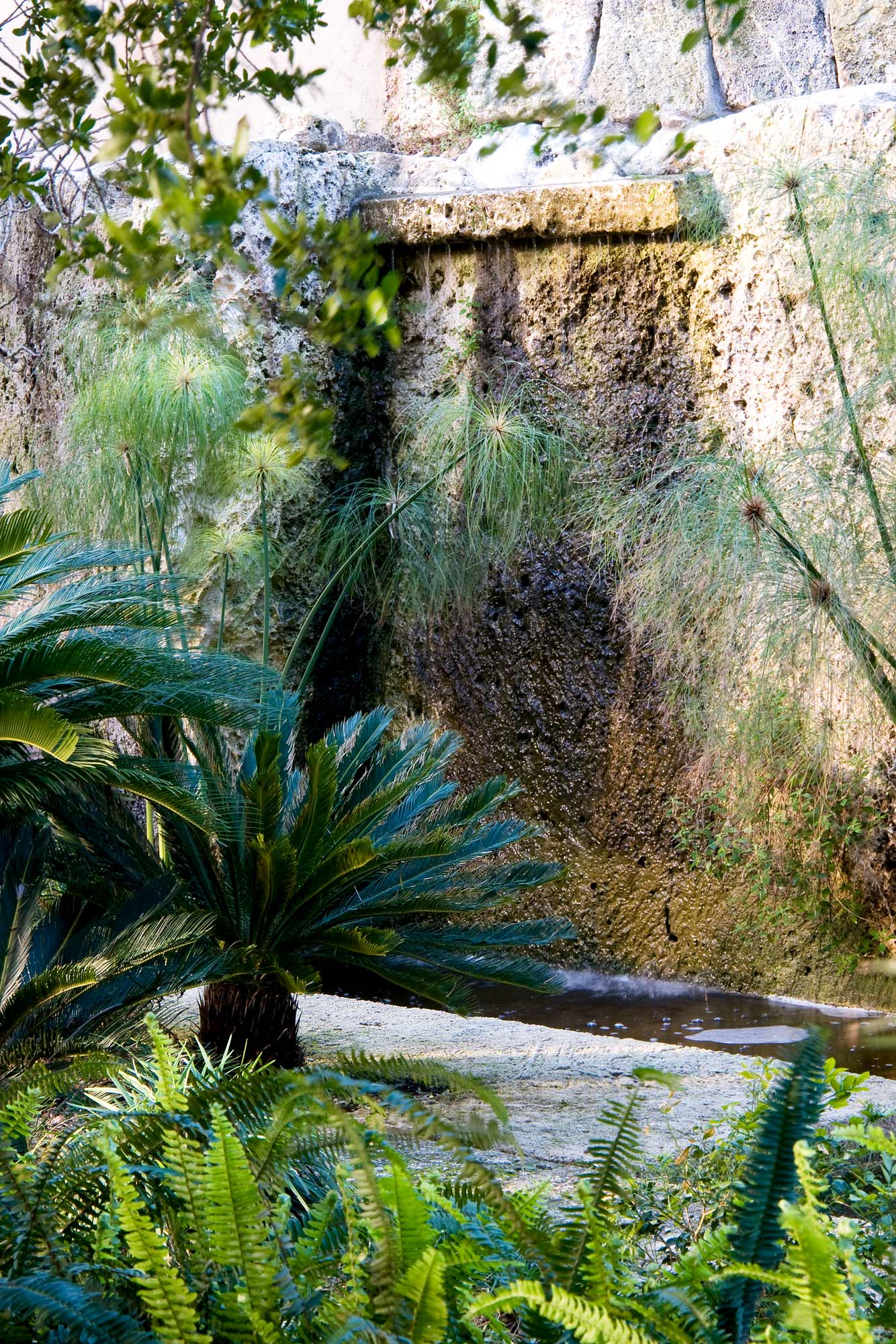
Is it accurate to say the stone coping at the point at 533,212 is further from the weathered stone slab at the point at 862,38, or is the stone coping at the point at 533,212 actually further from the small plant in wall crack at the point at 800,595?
the weathered stone slab at the point at 862,38

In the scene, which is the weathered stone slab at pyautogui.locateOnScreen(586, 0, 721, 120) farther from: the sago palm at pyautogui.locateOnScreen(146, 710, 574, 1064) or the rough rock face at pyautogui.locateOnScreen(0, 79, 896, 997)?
the sago palm at pyautogui.locateOnScreen(146, 710, 574, 1064)

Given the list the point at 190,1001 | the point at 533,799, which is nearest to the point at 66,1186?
the point at 190,1001

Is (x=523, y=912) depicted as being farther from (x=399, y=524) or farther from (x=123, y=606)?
(x=123, y=606)

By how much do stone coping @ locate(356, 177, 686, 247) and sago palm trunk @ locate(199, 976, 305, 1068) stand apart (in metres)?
4.18

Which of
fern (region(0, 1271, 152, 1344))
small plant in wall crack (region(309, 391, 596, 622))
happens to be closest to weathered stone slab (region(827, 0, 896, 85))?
small plant in wall crack (region(309, 391, 596, 622))

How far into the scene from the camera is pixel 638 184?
7.11m

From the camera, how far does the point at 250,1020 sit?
435cm

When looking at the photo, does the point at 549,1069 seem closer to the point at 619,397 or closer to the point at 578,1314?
the point at 578,1314

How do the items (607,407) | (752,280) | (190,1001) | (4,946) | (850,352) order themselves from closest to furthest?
(4,946), (190,1001), (850,352), (752,280), (607,407)

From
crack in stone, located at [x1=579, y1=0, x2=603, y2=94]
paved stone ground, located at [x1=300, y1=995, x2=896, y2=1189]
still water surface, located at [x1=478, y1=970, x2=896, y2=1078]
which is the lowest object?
still water surface, located at [x1=478, y1=970, x2=896, y2=1078]

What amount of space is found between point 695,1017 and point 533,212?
4.55 metres

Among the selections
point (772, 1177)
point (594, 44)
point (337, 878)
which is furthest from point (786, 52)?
point (772, 1177)

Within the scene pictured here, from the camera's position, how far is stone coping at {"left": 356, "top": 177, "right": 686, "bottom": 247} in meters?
7.10

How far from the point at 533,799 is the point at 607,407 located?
2.32m
